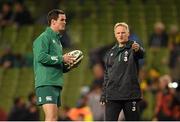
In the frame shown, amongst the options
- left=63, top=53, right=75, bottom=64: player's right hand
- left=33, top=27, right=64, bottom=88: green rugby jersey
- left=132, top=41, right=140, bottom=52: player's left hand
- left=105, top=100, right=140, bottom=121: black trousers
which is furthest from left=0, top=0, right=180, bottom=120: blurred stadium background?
left=33, top=27, right=64, bottom=88: green rugby jersey

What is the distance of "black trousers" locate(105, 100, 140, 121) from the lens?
6844mm

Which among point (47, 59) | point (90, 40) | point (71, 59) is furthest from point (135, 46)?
point (90, 40)

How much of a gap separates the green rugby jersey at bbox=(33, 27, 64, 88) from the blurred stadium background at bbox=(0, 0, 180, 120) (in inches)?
154

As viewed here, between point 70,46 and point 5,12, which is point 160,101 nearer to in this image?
point 70,46

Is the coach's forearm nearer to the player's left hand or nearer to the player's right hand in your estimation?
the player's right hand

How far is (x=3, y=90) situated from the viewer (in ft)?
42.3

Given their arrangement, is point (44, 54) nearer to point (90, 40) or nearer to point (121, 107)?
point (121, 107)

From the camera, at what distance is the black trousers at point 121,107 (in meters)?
6.84

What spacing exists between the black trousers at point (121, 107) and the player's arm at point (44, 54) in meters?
0.78

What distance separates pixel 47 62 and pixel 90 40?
8.47 m

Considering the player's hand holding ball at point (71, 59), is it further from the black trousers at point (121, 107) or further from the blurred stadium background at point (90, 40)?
the blurred stadium background at point (90, 40)

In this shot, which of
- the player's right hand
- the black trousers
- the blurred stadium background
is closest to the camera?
the player's right hand

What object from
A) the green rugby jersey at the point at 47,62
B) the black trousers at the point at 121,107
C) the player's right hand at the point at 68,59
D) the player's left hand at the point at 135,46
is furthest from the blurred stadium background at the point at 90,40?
the green rugby jersey at the point at 47,62

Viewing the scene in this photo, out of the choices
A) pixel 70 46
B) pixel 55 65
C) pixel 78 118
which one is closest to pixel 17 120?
pixel 78 118
